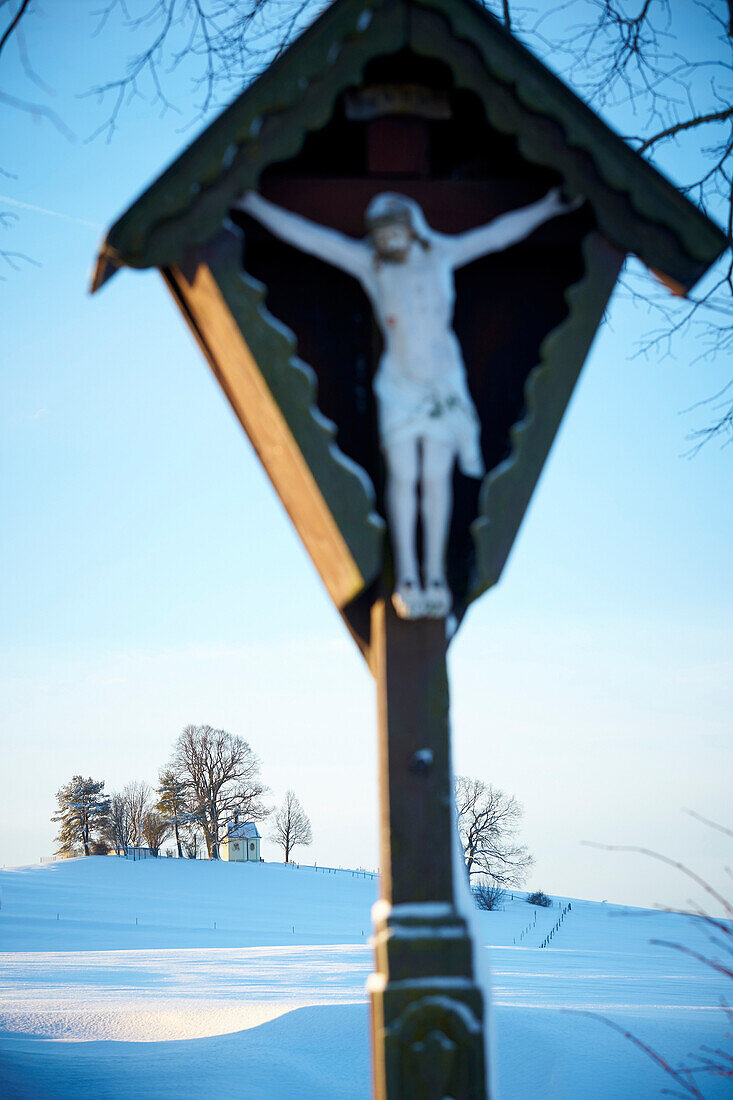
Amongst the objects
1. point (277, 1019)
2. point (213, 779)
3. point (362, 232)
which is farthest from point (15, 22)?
point (213, 779)

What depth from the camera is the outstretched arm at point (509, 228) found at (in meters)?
2.86

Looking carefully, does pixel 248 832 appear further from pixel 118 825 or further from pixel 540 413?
pixel 540 413

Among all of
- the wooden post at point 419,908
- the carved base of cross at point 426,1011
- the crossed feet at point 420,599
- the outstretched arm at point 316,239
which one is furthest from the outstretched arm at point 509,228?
the carved base of cross at point 426,1011

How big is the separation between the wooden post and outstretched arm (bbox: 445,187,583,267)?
42.8 inches

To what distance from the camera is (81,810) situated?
53.4 metres

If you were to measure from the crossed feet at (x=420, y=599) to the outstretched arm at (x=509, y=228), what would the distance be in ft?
3.09

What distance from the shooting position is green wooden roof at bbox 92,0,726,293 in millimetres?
2699

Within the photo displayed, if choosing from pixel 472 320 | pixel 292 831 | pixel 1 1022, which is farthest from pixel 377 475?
pixel 292 831

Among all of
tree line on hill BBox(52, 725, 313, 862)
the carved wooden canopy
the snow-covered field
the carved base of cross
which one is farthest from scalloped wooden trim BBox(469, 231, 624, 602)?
tree line on hill BBox(52, 725, 313, 862)

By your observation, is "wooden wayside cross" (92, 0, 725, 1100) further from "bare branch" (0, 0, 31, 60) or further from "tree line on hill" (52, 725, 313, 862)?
"tree line on hill" (52, 725, 313, 862)

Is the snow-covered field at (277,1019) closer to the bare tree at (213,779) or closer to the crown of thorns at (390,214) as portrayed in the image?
the crown of thorns at (390,214)

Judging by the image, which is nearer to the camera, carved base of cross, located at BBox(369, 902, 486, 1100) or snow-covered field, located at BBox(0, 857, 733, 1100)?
carved base of cross, located at BBox(369, 902, 486, 1100)

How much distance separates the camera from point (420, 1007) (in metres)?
2.40

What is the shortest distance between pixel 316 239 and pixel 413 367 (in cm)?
48
